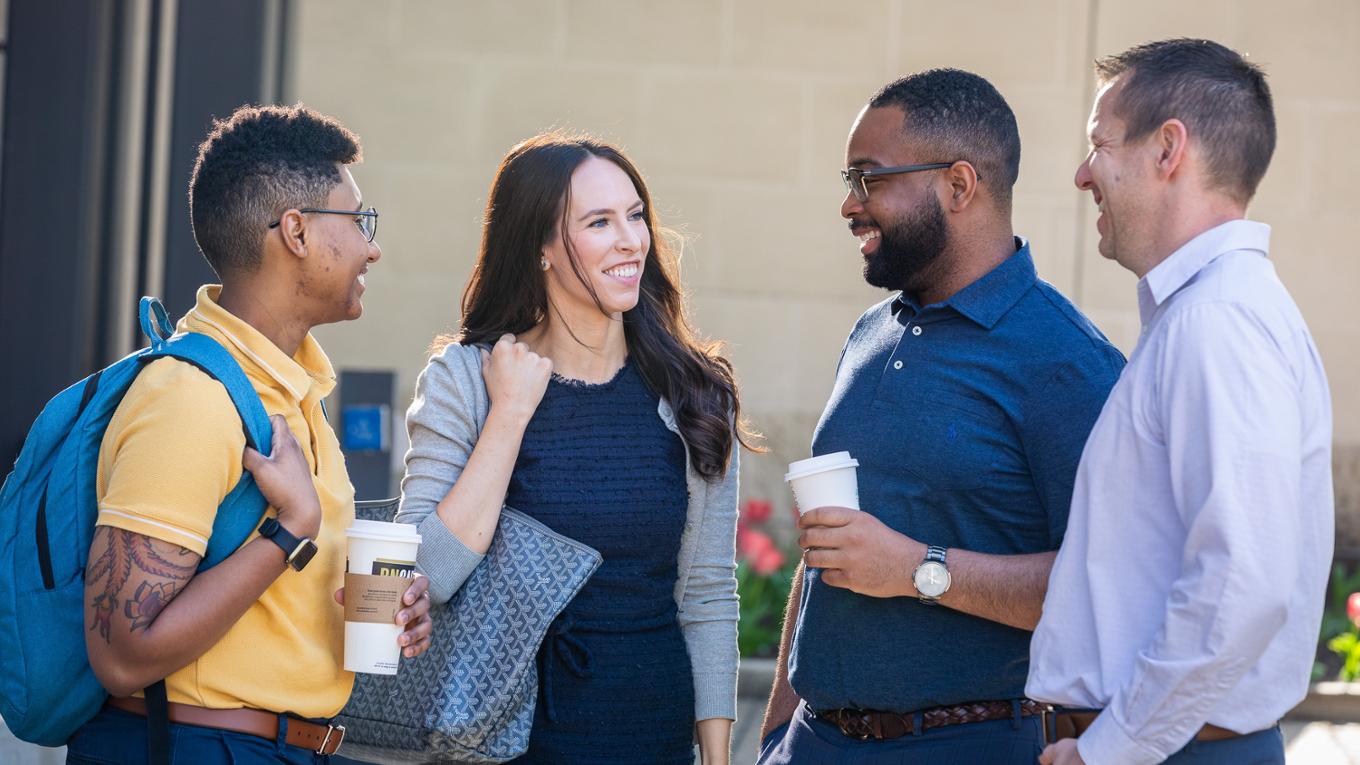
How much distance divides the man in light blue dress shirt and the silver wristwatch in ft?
1.05

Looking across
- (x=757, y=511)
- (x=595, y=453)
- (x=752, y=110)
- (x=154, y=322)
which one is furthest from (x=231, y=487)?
(x=752, y=110)

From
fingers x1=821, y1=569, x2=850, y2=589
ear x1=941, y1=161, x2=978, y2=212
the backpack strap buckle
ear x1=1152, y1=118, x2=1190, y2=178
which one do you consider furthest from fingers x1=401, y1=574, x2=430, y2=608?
ear x1=1152, y1=118, x2=1190, y2=178

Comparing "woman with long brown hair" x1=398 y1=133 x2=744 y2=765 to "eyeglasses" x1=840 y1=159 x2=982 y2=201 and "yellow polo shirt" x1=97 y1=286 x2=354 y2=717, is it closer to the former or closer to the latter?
"yellow polo shirt" x1=97 y1=286 x2=354 y2=717

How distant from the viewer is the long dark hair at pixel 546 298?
2.81 m

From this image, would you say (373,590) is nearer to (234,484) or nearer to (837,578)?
(234,484)

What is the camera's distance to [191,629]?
2006mm

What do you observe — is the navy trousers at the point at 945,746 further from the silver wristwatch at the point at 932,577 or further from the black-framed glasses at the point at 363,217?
the black-framed glasses at the point at 363,217

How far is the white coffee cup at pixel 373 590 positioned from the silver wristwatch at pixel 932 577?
81 cm

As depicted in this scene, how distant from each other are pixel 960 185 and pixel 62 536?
1.58 m

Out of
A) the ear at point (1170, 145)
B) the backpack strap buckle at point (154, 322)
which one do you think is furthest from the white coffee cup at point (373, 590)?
the ear at point (1170, 145)

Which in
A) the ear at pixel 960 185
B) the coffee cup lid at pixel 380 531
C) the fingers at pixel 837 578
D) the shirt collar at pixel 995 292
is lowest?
the fingers at pixel 837 578

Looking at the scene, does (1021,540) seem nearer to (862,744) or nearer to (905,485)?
(905,485)

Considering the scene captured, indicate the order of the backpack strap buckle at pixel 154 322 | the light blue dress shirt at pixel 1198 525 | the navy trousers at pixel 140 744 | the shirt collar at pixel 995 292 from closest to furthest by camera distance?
the light blue dress shirt at pixel 1198 525, the navy trousers at pixel 140 744, the backpack strap buckle at pixel 154 322, the shirt collar at pixel 995 292

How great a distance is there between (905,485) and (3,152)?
3.40 m
